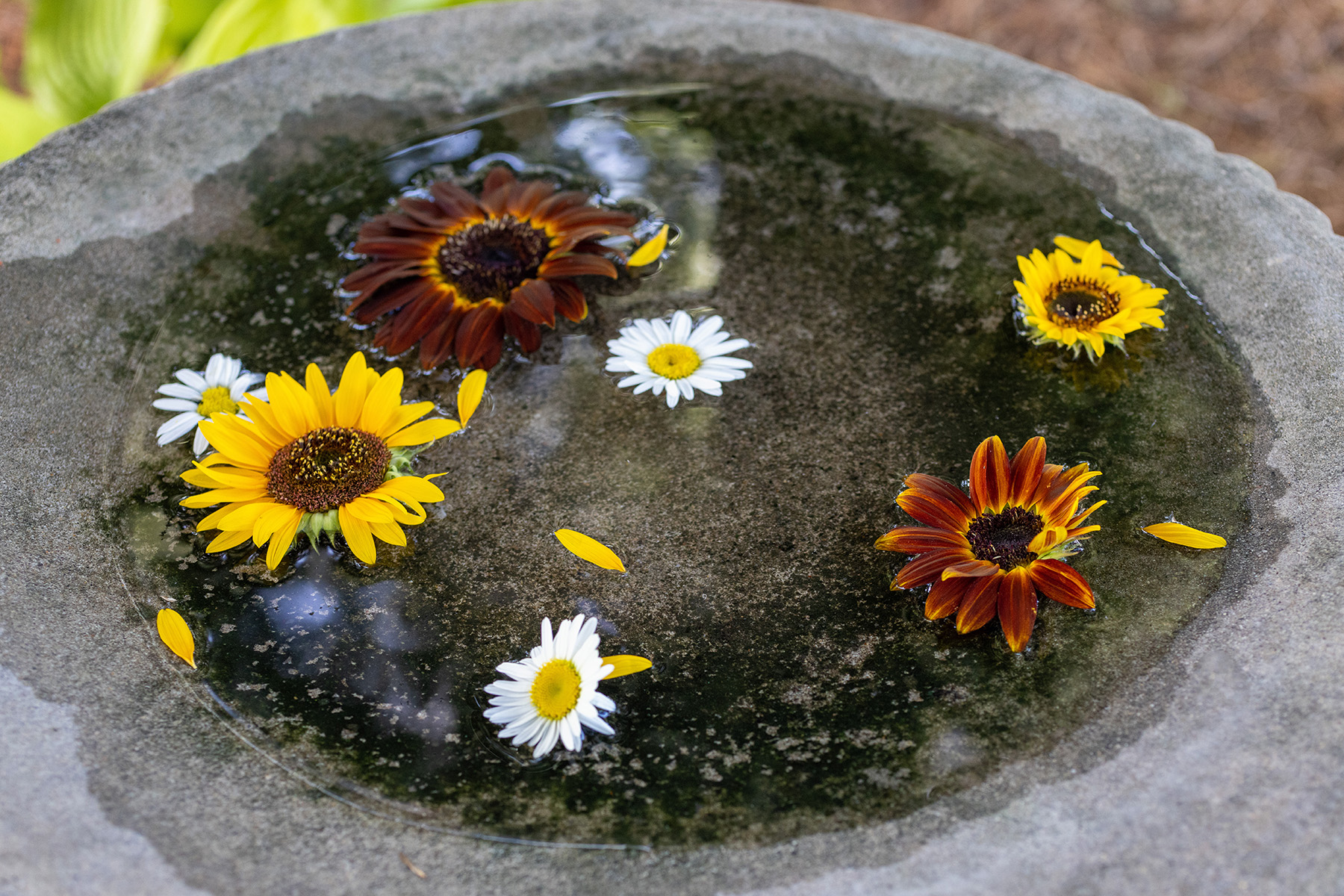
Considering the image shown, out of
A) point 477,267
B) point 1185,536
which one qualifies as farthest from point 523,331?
point 1185,536

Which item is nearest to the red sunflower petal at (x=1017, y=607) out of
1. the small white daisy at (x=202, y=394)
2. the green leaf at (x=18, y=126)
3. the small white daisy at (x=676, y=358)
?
the small white daisy at (x=676, y=358)

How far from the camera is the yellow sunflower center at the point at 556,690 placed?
121 centimetres

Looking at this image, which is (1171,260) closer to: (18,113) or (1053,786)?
(1053,786)

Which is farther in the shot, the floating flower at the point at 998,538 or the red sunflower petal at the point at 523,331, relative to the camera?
the red sunflower petal at the point at 523,331

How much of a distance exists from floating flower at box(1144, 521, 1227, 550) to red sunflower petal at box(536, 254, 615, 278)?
Result: 2.90 feet

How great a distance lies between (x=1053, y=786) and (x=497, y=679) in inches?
25.6

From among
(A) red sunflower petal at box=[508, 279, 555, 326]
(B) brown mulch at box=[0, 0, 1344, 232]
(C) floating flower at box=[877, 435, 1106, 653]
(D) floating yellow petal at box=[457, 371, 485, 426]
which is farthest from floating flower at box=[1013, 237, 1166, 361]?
(B) brown mulch at box=[0, 0, 1344, 232]

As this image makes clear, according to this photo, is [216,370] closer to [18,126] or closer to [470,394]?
[470,394]

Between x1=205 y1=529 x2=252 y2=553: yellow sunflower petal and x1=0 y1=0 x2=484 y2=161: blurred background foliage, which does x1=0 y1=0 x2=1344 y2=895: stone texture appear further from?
x1=0 y1=0 x2=484 y2=161: blurred background foliage

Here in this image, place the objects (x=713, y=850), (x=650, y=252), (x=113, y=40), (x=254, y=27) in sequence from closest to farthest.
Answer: (x=713, y=850) < (x=650, y=252) < (x=254, y=27) < (x=113, y=40)

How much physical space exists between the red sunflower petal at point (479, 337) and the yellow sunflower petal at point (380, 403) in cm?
16

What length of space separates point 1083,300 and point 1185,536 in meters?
0.45

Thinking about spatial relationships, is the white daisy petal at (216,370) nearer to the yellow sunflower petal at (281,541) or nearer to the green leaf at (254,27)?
the yellow sunflower petal at (281,541)

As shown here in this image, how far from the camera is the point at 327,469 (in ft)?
4.58
